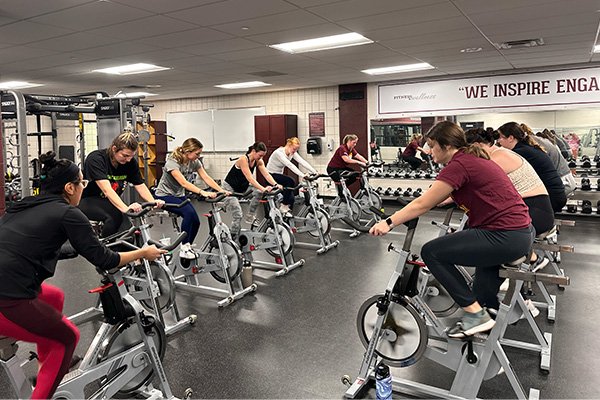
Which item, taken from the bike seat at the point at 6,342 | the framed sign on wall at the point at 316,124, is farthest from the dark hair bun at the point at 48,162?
the framed sign on wall at the point at 316,124

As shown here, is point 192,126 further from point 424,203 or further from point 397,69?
point 424,203

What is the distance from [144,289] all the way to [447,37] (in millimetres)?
4524

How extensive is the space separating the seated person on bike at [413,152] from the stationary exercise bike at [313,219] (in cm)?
393

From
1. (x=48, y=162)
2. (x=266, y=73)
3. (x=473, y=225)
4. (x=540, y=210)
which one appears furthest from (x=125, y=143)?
(x=266, y=73)

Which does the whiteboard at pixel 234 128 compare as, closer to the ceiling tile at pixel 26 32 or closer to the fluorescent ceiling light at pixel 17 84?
the fluorescent ceiling light at pixel 17 84

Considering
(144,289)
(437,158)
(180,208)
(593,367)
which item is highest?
(437,158)

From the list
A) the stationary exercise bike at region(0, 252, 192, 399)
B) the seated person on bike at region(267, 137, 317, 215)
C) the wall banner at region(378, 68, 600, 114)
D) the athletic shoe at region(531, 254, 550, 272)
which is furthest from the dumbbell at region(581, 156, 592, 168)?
the stationary exercise bike at region(0, 252, 192, 399)

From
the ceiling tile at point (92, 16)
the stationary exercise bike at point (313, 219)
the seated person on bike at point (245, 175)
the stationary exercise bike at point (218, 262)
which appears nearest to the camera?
the ceiling tile at point (92, 16)

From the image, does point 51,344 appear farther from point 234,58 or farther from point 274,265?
point 234,58

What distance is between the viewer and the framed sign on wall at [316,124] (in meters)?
10.8

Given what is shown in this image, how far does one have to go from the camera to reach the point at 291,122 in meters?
10.9

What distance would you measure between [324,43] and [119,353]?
4.70 meters

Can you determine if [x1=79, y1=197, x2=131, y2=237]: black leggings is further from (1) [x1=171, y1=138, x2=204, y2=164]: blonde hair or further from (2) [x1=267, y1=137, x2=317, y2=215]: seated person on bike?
(2) [x1=267, y1=137, x2=317, y2=215]: seated person on bike

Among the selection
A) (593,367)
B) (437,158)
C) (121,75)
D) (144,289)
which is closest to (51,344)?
(144,289)
